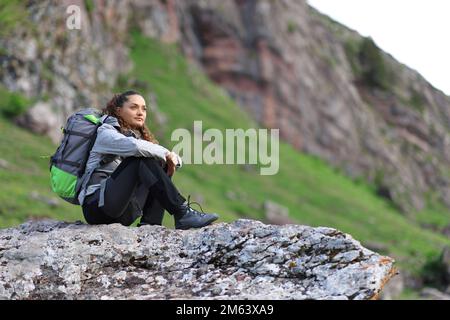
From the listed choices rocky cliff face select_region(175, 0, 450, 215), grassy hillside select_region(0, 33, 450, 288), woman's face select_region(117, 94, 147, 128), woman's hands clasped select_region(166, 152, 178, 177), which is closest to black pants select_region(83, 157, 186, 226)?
woman's hands clasped select_region(166, 152, 178, 177)

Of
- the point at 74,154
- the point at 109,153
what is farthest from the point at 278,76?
the point at 109,153

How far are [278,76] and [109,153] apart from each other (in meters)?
56.3

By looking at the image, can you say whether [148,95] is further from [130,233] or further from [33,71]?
[130,233]

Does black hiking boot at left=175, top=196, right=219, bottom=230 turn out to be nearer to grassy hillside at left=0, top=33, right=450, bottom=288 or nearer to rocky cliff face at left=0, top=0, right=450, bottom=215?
grassy hillside at left=0, top=33, right=450, bottom=288

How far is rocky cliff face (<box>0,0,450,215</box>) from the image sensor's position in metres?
33.6

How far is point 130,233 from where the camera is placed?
26.9 feet

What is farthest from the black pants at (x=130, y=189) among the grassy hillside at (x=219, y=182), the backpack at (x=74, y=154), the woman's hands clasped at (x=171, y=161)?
the grassy hillside at (x=219, y=182)

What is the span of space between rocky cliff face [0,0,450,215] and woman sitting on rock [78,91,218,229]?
2084 centimetres

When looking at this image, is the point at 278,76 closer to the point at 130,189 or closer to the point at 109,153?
the point at 109,153

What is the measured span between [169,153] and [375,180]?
60.3 m

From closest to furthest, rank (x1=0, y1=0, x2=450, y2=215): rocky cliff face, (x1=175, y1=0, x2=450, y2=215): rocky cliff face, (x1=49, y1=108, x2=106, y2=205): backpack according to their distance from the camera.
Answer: (x1=49, y1=108, x2=106, y2=205): backpack, (x1=0, y1=0, x2=450, y2=215): rocky cliff face, (x1=175, y1=0, x2=450, y2=215): rocky cliff face

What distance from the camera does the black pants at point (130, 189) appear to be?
8.38m

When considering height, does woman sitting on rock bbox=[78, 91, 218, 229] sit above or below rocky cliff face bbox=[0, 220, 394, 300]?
above

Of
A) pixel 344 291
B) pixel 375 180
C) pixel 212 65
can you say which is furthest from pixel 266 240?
pixel 375 180
